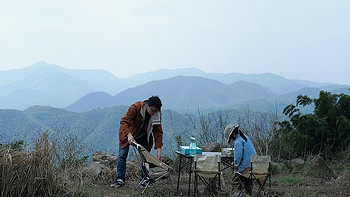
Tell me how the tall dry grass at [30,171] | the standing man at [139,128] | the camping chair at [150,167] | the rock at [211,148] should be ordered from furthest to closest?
the rock at [211,148] → the standing man at [139,128] → the camping chair at [150,167] → the tall dry grass at [30,171]

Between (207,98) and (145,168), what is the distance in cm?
6184

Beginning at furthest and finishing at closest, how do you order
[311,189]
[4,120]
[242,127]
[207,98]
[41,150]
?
[207,98] < [4,120] < [242,127] < [311,189] < [41,150]

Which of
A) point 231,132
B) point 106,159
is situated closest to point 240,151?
point 231,132

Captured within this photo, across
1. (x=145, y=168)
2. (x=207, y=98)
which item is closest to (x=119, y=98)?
(x=207, y=98)

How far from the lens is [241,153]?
506cm

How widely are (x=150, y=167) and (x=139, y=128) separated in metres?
0.62

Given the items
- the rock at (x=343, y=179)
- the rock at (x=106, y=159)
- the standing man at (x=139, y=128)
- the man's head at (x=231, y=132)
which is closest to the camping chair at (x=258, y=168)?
the man's head at (x=231, y=132)

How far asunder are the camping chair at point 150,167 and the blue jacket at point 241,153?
0.94 metres

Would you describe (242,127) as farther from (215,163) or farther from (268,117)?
(215,163)

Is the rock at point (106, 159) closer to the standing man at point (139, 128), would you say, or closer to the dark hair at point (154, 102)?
the standing man at point (139, 128)

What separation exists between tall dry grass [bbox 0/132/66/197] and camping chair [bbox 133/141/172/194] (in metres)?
1.21

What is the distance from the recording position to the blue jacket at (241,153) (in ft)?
16.6

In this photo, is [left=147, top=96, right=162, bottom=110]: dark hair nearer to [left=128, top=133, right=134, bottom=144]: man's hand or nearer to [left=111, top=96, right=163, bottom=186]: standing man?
[left=111, top=96, right=163, bottom=186]: standing man

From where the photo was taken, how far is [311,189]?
606 cm
